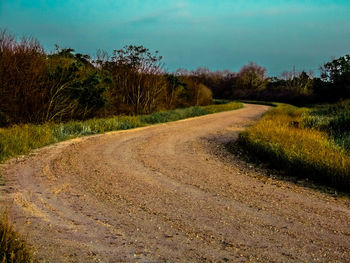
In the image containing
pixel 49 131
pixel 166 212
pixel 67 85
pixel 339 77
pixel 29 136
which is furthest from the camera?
pixel 339 77

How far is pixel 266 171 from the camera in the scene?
26.5 feet

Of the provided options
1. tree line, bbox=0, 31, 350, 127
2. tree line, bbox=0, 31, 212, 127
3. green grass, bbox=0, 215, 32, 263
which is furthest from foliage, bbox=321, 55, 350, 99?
green grass, bbox=0, 215, 32, 263

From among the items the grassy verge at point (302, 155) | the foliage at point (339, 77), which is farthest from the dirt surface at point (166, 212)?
the foliage at point (339, 77)

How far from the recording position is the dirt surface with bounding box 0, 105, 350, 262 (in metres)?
3.79

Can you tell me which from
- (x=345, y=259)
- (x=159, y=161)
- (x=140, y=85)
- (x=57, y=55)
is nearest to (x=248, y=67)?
(x=140, y=85)

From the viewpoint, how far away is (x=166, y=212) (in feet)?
16.4

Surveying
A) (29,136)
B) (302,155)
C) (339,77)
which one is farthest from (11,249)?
(339,77)

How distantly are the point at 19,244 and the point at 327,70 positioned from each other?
4810 cm

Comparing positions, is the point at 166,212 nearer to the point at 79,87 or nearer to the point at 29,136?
the point at 29,136

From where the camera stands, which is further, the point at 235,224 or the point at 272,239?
the point at 235,224

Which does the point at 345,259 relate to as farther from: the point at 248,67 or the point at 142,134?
the point at 248,67

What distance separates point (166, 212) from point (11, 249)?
7.35 ft

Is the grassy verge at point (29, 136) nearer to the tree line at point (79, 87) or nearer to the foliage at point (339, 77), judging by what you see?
the tree line at point (79, 87)

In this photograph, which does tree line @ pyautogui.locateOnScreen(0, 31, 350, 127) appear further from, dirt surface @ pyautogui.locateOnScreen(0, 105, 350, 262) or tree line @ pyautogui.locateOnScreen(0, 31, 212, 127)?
dirt surface @ pyautogui.locateOnScreen(0, 105, 350, 262)
